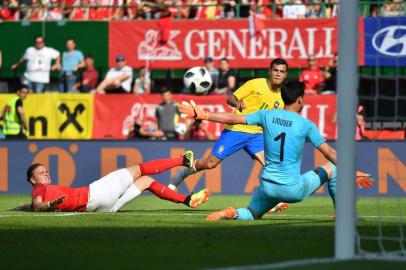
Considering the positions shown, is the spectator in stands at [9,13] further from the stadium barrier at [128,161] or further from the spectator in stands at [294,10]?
the spectator in stands at [294,10]

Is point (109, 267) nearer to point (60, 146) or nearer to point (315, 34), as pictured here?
point (60, 146)

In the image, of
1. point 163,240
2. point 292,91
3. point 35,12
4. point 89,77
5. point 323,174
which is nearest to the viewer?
point 163,240

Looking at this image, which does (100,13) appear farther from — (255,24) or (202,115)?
(202,115)

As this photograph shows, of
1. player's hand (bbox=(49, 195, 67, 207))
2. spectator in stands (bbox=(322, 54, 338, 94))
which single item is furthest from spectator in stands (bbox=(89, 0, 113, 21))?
player's hand (bbox=(49, 195, 67, 207))

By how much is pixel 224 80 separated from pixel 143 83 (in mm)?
1947

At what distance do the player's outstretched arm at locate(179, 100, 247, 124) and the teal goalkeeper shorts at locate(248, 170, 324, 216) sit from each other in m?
0.75

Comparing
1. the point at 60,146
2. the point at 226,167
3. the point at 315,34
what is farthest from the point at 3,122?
the point at 315,34

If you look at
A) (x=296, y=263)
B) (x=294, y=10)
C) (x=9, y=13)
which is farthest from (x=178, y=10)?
(x=296, y=263)

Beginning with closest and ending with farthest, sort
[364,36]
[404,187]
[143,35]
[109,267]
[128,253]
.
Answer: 1. [109,267]
2. [128,253]
3. [404,187]
4. [364,36]
5. [143,35]

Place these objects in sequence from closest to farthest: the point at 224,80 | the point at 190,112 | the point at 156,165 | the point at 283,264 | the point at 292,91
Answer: the point at 283,264 < the point at 190,112 < the point at 292,91 < the point at 156,165 < the point at 224,80

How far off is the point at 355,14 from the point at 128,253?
106 inches

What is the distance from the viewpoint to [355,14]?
8.88 meters

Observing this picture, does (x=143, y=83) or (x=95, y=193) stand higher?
(x=143, y=83)

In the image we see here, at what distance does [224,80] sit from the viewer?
24531 millimetres
